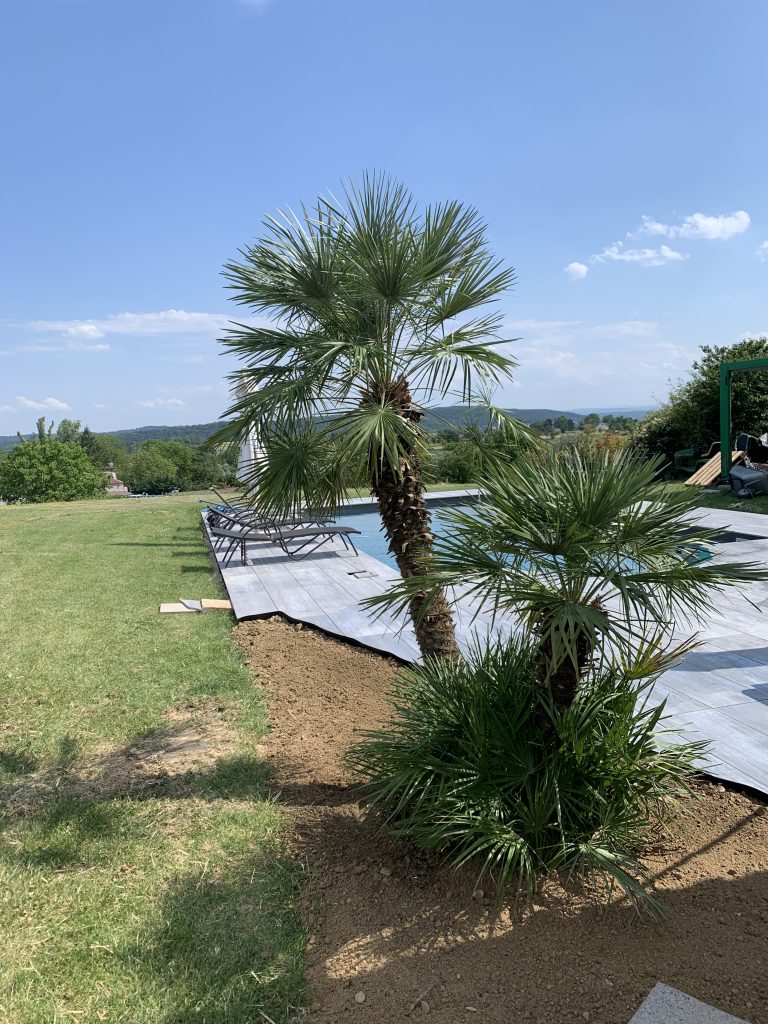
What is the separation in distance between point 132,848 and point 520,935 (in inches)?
70.8

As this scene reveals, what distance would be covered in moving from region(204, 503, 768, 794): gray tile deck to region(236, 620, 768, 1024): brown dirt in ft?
2.01

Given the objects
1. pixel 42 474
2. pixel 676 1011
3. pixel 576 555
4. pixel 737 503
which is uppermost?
pixel 42 474

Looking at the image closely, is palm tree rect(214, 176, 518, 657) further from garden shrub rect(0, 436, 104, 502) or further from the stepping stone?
garden shrub rect(0, 436, 104, 502)

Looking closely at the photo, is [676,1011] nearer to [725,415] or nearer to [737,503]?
[737,503]

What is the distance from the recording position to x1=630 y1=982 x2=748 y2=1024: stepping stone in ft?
6.03

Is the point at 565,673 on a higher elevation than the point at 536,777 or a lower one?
higher

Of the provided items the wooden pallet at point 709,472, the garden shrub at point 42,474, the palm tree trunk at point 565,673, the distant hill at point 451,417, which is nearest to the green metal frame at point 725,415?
the wooden pallet at point 709,472

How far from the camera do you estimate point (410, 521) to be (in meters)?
3.40

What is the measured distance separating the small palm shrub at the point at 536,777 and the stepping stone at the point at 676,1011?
0.41 meters

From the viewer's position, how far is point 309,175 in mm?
3910

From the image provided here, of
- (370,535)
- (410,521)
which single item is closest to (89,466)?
(370,535)

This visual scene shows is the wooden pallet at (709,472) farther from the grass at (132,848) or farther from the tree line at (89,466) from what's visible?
the grass at (132,848)

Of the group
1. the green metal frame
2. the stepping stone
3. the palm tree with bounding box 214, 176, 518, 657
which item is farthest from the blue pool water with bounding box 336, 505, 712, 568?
the stepping stone

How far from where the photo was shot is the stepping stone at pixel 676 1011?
6.03ft
